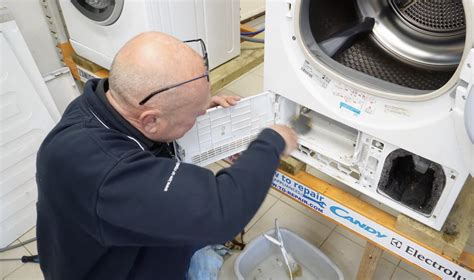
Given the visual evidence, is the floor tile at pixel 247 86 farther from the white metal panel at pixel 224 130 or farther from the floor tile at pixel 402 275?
the floor tile at pixel 402 275

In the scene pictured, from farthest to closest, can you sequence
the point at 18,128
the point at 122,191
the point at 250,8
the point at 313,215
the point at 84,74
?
1. the point at 250,8
2. the point at 84,74
3. the point at 313,215
4. the point at 18,128
5. the point at 122,191

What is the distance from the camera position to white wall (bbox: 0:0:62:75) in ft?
5.82

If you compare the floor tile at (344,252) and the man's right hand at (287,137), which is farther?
the floor tile at (344,252)

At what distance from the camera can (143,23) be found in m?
1.48

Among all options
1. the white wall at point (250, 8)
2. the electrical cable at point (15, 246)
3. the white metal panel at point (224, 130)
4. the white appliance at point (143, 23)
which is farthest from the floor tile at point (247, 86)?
the electrical cable at point (15, 246)

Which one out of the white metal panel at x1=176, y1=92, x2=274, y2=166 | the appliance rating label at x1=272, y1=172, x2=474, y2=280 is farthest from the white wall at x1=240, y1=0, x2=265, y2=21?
the appliance rating label at x1=272, y1=172, x2=474, y2=280

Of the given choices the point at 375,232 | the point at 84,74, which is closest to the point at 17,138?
the point at 84,74

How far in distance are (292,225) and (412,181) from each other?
809mm

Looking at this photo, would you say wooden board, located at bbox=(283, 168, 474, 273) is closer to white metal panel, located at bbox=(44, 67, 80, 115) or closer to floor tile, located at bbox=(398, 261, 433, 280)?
floor tile, located at bbox=(398, 261, 433, 280)

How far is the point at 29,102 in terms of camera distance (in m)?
1.73

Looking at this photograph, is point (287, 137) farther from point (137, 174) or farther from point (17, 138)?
point (17, 138)

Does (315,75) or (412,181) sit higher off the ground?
(315,75)

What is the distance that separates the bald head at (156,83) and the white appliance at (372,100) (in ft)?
0.88

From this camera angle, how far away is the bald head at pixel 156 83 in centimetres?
75
